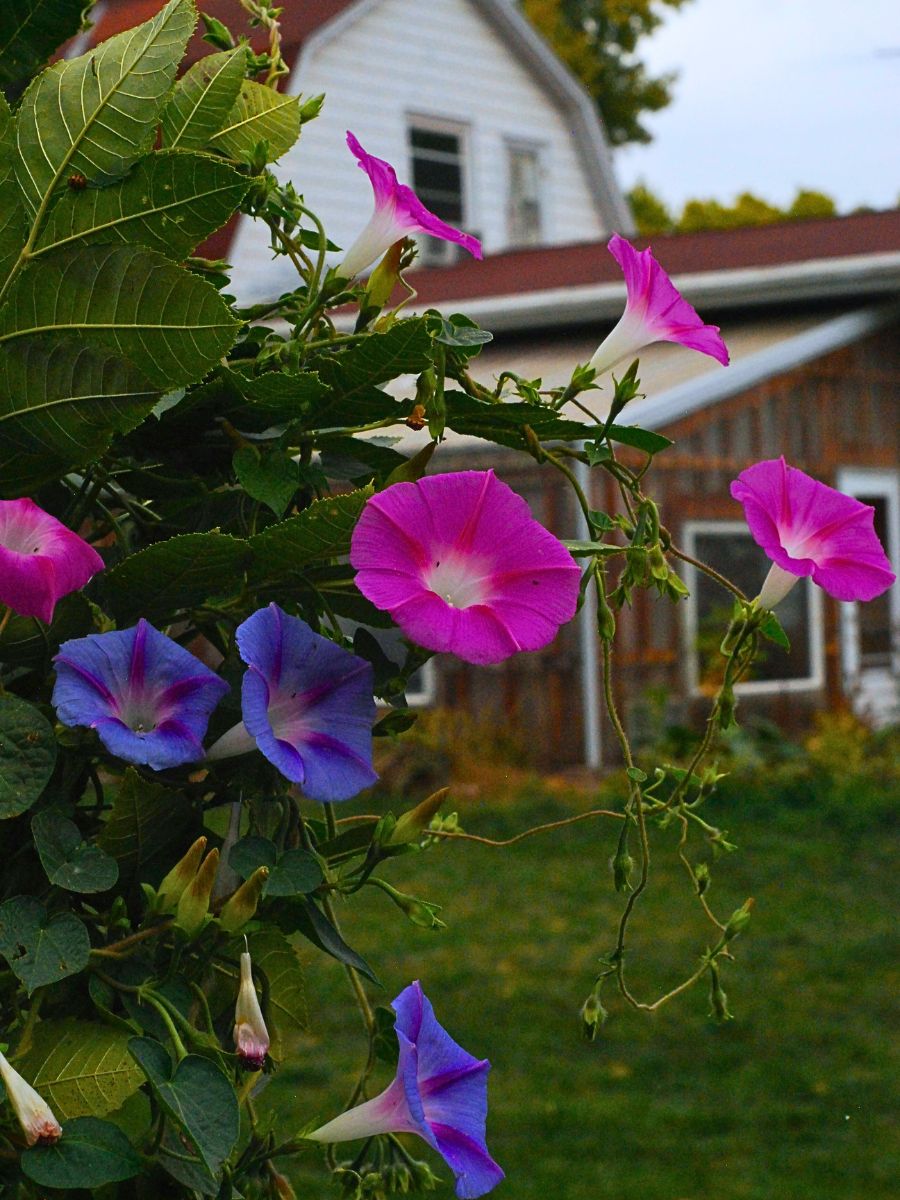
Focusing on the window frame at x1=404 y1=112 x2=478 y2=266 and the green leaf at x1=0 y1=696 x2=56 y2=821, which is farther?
the window frame at x1=404 y1=112 x2=478 y2=266

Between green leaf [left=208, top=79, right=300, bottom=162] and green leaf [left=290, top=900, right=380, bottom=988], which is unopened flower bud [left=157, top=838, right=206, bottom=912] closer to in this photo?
green leaf [left=290, top=900, right=380, bottom=988]

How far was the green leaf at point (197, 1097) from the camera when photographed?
0.75 meters

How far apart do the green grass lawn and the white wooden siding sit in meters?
6.40

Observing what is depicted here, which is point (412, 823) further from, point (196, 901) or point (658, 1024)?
point (658, 1024)

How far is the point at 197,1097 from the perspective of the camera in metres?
0.77

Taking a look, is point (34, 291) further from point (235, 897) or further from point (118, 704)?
point (235, 897)

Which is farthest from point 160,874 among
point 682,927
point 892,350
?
point 892,350

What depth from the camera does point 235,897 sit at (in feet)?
2.71

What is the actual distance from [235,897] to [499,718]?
33.2 feet

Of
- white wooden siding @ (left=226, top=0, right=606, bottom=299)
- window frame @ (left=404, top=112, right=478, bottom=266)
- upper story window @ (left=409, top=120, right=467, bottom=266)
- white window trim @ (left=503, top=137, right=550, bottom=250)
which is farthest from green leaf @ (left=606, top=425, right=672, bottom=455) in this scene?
white window trim @ (left=503, top=137, right=550, bottom=250)

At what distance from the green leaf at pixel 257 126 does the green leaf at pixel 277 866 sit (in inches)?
16.2

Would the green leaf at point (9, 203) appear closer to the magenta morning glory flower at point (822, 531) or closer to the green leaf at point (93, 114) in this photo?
the green leaf at point (93, 114)

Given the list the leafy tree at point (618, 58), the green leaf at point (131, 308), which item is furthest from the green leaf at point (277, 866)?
the leafy tree at point (618, 58)

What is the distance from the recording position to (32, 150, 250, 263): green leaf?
2.65 feet
